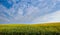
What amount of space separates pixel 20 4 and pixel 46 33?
1297mm

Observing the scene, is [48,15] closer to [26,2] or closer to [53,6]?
[53,6]

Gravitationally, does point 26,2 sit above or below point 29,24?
above

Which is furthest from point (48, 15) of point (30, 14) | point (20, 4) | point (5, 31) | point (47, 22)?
point (5, 31)

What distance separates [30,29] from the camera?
18.2 ft

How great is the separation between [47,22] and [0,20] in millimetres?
1575

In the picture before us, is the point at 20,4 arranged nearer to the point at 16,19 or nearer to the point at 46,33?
the point at 16,19

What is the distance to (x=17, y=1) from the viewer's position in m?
5.73

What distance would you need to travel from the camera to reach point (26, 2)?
18.7 ft

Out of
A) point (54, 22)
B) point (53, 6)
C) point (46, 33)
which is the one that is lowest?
point (46, 33)

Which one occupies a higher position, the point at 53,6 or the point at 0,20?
the point at 53,6

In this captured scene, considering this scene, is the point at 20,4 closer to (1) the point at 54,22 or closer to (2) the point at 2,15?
(2) the point at 2,15

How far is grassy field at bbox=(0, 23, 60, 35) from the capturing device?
17.7ft

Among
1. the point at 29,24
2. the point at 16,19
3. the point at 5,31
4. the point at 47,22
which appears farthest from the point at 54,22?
the point at 5,31

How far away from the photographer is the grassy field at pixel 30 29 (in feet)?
17.7
